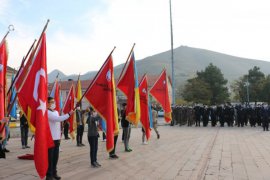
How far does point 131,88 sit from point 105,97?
2.71m

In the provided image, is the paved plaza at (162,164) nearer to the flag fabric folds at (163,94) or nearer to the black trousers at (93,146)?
the black trousers at (93,146)

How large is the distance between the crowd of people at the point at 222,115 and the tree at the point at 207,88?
4252 centimetres

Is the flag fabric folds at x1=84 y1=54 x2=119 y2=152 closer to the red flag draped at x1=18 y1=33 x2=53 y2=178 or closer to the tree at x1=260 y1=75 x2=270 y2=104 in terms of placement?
the red flag draped at x1=18 y1=33 x2=53 y2=178

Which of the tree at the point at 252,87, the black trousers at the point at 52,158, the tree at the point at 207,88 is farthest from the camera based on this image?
the tree at the point at 252,87

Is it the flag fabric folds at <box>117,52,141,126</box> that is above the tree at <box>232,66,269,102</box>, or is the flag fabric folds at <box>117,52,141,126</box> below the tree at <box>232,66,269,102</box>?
below

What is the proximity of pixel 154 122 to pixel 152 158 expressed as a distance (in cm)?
583

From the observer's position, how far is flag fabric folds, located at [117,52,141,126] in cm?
1197

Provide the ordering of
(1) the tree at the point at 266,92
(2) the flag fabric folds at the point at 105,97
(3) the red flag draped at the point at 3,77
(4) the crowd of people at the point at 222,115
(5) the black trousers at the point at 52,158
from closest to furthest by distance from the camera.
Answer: (5) the black trousers at the point at 52,158 → (3) the red flag draped at the point at 3,77 → (2) the flag fabric folds at the point at 105,97 → (4) the crowd of people at the point at 222,115 → (1) the tree at the point at 266,92

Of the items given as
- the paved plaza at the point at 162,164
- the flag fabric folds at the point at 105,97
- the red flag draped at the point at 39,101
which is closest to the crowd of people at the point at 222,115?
the paved plaza at the point at 162,164

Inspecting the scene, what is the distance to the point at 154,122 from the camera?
16609 mm

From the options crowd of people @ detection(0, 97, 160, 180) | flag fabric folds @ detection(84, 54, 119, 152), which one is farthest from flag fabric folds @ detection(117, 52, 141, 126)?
flag fabric folds @ detection(84, 54, 119, 152)

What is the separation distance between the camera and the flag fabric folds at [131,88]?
12.0 metres

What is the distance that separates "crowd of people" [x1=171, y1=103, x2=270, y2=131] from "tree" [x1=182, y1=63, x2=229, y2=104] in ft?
140

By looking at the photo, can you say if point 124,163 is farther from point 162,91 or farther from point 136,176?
point 162,91
